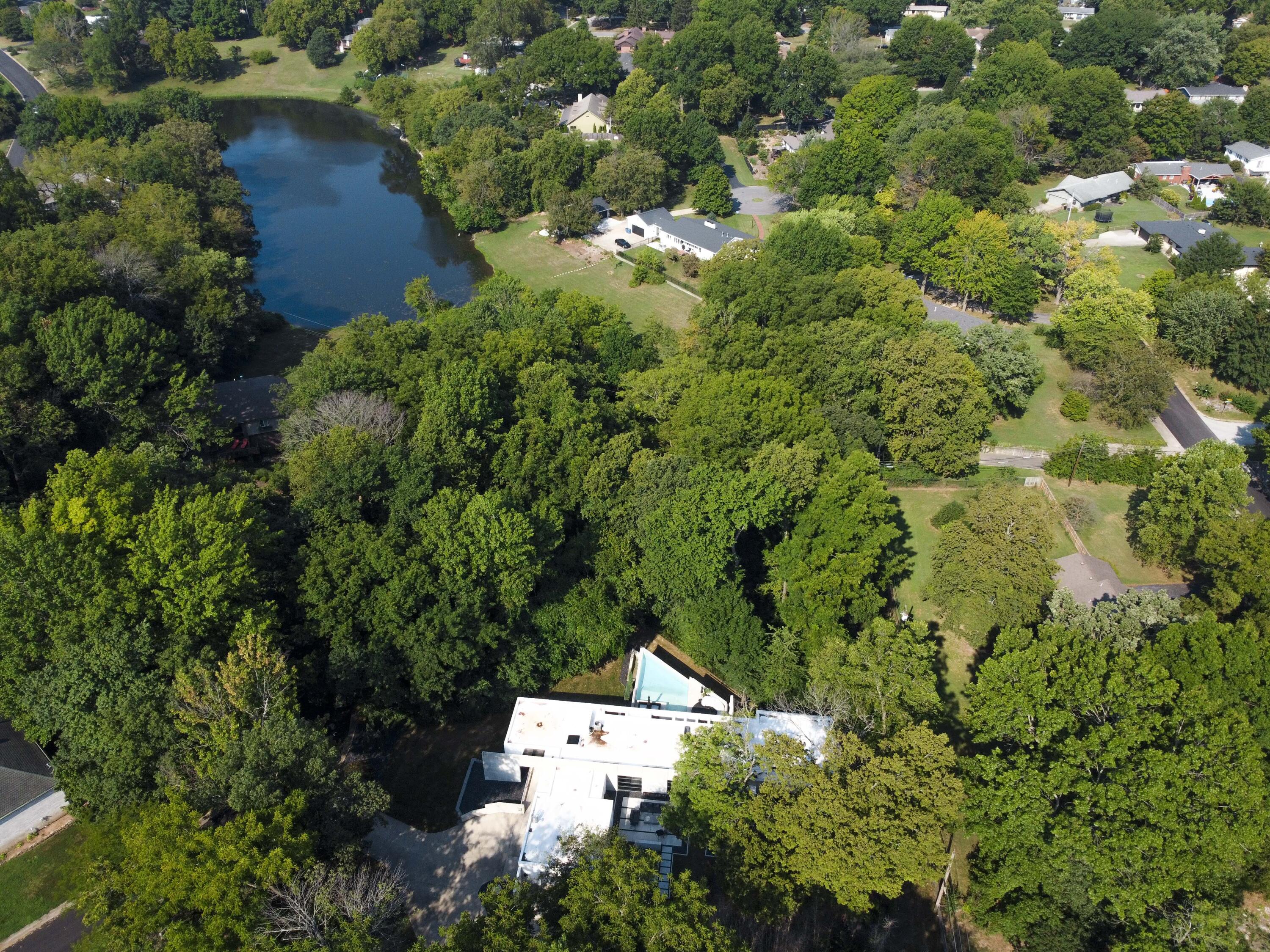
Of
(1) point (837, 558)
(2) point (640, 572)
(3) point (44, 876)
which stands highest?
(1) point (837, 558)

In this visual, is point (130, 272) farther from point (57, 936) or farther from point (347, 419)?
point (57, 936)

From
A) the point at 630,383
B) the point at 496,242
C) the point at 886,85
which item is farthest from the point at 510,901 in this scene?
the point at 886,85

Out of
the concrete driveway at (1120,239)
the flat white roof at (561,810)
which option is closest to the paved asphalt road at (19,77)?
the flat white roof at (561,810)

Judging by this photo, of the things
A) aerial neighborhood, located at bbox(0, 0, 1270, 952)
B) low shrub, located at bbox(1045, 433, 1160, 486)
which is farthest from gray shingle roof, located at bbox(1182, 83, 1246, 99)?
low shrub, located at bbox(1045, 433, 1160, 486)

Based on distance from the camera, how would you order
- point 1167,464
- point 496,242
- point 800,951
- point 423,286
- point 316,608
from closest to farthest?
point 800,951 → point 316,608 → point 1167,464 → point 423,286 → point 496,242

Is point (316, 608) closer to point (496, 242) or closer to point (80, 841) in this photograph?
point (80, 841)

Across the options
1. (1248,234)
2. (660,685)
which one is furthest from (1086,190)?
(660,685)

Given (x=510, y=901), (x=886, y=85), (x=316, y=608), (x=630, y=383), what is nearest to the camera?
(x=510, y=901)
